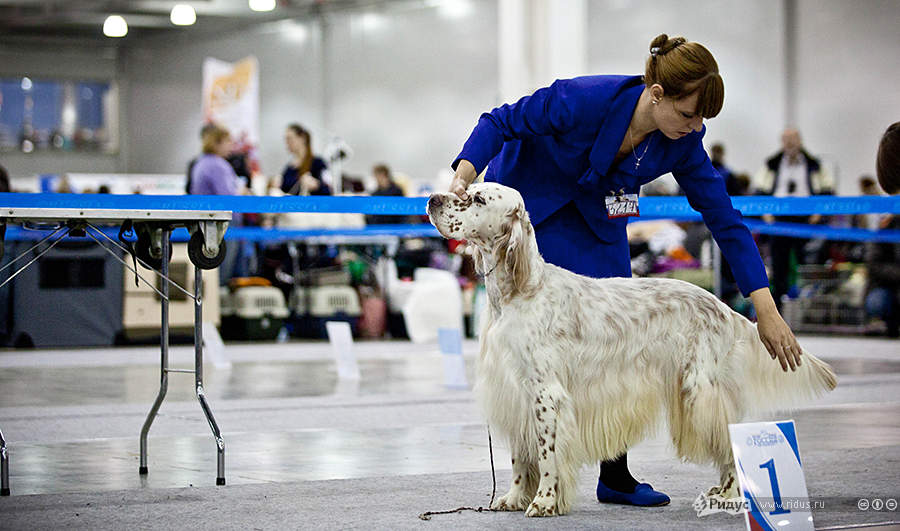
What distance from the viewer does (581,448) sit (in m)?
2.94

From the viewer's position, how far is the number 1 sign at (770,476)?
8.36 feet

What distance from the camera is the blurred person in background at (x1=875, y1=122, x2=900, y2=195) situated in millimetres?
3355

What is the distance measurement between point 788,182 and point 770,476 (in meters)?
9.30

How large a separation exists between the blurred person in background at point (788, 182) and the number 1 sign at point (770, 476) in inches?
351

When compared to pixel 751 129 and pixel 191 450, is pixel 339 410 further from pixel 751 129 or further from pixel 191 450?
pixel 751 129

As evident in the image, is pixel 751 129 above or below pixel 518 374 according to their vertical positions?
above

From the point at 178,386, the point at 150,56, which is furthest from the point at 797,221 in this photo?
the point at 150,56

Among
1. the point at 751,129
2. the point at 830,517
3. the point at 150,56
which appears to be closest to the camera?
the point at 830,517

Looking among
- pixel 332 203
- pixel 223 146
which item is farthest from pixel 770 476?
pixel 223 146

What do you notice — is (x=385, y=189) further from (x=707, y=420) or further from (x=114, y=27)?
(x=707, y=420)

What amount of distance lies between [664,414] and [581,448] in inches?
10.8

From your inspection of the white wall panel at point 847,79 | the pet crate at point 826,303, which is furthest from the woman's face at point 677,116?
the white wall panel at point 847,79

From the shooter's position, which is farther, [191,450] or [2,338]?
[2,338]

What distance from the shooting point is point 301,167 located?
10320mm
